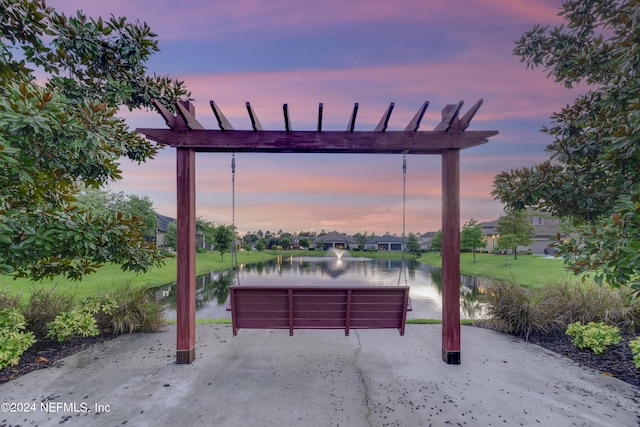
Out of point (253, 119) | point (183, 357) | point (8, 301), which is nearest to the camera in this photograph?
point (253, 119)

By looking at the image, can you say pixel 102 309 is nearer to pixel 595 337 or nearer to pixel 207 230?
pixel 595 337

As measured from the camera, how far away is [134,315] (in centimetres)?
511

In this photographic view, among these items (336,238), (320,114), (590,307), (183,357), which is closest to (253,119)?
(320,114)

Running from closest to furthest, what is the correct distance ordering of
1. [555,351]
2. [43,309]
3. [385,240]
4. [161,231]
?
[555,351] < [43,309] < [161,231] < [385,240]

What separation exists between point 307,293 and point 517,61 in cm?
621

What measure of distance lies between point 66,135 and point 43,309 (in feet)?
13.6

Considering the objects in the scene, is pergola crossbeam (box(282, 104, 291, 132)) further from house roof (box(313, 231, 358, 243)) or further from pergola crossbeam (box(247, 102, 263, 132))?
house roof (box(313, 231, 358, 243))

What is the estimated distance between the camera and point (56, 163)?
9.84 ft

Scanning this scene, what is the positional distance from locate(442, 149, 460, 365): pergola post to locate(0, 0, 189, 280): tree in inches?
177

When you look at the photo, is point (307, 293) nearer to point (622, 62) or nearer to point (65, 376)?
point (65, 376)

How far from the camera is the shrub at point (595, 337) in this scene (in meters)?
4.16

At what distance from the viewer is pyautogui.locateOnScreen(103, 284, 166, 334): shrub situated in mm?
4988

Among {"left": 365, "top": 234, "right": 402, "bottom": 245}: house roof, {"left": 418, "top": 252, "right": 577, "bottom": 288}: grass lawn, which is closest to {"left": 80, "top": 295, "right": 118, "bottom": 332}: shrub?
{"left": 418, "top": 252, "right": 577, "bottom": 288}: grass lawn

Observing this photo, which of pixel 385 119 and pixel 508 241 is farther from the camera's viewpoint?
pixel 508 241
